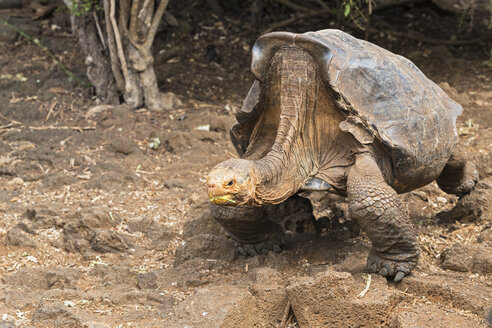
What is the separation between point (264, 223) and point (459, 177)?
1.57 m

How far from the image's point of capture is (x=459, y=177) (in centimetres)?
491

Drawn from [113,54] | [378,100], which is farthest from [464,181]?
[113,54]

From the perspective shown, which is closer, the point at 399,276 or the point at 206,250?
the point at 399,276

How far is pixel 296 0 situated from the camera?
9695 mm

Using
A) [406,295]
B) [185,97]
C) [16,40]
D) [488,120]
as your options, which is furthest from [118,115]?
[406,295]

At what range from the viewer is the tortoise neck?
370 centimetres

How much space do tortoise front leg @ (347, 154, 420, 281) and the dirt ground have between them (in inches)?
4.8

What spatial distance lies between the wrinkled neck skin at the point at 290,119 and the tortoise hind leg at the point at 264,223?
14.0 inches

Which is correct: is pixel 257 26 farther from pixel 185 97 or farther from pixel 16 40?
pixel 16 40

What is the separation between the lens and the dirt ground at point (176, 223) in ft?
11.3

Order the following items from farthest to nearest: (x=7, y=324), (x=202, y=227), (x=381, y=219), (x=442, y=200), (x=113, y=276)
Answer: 1. (x=442, y=200)
2. (x=202, y=227)
3. (x=113, y=276)
4. (x=381, y=219)
5. (x=7, y=324)

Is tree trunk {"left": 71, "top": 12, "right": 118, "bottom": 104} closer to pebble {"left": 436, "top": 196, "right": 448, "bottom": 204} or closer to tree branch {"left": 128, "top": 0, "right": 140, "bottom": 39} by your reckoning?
tree branch {"left": 128, "top": 0, "right": 140, "bottom": 39}

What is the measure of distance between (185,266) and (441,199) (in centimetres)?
243

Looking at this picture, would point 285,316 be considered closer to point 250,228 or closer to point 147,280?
point 250,228
